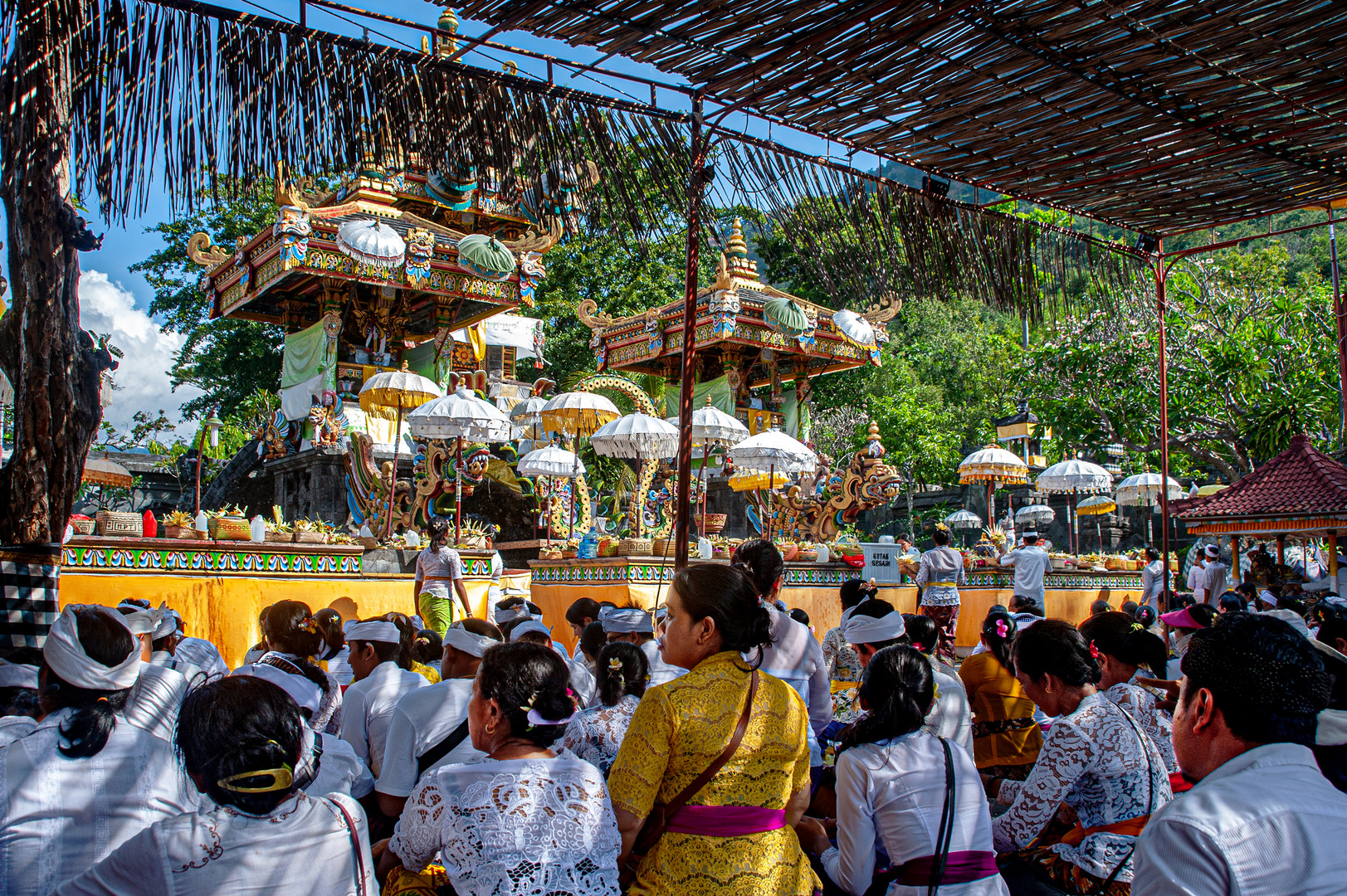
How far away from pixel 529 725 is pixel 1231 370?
2013 centimetres

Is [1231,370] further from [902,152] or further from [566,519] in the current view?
[902,152]

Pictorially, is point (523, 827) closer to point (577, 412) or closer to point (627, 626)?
point (627, 626)

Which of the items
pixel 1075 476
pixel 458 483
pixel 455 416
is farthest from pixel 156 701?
pixel 1075 476

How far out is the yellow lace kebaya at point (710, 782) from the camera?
2.37m

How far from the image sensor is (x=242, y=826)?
6.38 ft

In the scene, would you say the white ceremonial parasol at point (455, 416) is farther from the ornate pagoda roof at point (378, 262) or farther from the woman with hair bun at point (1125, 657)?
the woman with hair bun at point (1125, 657)

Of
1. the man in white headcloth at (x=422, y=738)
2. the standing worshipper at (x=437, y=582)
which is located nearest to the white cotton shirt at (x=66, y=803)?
the man in white headcloth at (x=422, y=738)

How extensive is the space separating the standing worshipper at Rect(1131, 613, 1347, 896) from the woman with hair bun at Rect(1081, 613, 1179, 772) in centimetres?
221

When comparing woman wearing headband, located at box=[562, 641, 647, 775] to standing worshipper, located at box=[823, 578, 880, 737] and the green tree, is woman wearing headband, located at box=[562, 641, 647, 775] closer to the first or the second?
standing worshipper, located at box=[823, 578, 880, 737]

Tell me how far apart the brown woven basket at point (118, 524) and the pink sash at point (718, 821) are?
8.30 meters

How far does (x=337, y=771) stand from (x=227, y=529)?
7.13m

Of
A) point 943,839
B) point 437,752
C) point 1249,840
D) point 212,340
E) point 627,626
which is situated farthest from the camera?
point 212,340

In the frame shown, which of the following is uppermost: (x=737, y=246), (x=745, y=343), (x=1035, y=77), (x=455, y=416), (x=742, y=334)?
(x=737, y=246)

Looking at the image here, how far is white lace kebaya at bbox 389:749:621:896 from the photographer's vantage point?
2.24m
